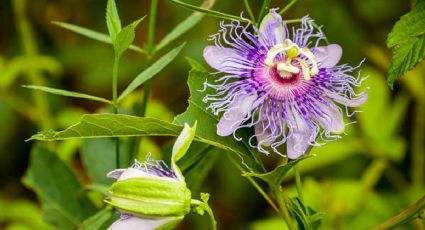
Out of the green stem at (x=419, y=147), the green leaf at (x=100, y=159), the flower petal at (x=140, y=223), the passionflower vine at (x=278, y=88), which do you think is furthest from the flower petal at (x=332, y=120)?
the green stem at (x=419, y=147)

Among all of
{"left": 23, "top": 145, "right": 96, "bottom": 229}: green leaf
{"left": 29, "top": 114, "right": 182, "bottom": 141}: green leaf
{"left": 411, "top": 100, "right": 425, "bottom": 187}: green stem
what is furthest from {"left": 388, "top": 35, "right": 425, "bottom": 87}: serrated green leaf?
{"left": 411, "top": 100, "right": 425, "bottom": 187}: green stem

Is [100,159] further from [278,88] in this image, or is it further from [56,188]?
[278,88]

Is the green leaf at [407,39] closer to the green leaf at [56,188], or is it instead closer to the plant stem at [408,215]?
the plant stem at [408,215]

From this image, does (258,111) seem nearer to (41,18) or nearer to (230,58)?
(230,58)

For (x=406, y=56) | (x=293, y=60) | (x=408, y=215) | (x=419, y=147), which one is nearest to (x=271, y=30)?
(x=293, y=60)

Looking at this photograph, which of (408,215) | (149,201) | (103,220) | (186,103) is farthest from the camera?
(186,103)

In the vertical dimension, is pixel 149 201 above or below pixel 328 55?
below

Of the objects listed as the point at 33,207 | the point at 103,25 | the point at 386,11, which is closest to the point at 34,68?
the point at 33,207
